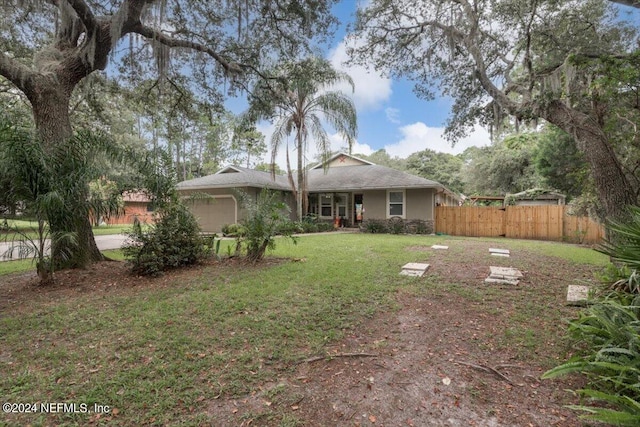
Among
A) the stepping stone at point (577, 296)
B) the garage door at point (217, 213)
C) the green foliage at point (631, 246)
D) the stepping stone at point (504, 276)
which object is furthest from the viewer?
the garage door at point (217, 213)

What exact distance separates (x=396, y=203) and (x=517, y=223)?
548cm

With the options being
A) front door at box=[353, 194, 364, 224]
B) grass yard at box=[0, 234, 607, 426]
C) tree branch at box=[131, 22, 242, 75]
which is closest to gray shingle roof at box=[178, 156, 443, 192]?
front door at box=[353, 194, 364, 224]

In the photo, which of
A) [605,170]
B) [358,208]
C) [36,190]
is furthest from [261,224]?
[358,208]

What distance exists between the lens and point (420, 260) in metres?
7.20

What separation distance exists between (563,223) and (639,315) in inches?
514

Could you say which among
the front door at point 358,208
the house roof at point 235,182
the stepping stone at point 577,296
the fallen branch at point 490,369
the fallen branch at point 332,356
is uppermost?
the house roof at point 235,182

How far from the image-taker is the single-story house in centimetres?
1472

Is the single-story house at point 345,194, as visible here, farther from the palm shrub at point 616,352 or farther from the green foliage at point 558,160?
the palm shrub at point 616,352

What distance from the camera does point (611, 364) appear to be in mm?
1967

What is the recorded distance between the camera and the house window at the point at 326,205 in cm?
1755

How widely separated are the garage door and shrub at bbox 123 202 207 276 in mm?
8740

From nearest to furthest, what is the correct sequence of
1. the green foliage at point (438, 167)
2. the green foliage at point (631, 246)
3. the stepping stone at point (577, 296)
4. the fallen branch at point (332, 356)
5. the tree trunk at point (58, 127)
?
the fallen branch at point (332, 356)
the green foliage at point (631, 246)
the stepping stone at point (577, 296)
the tree trunk at point (58, 127)
the green foliage at point (438, 167)

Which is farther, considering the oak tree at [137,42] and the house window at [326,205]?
the house window at [326,205]

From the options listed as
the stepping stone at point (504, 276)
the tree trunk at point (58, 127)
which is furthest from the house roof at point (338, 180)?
the stepping stone at point (504, 276)
